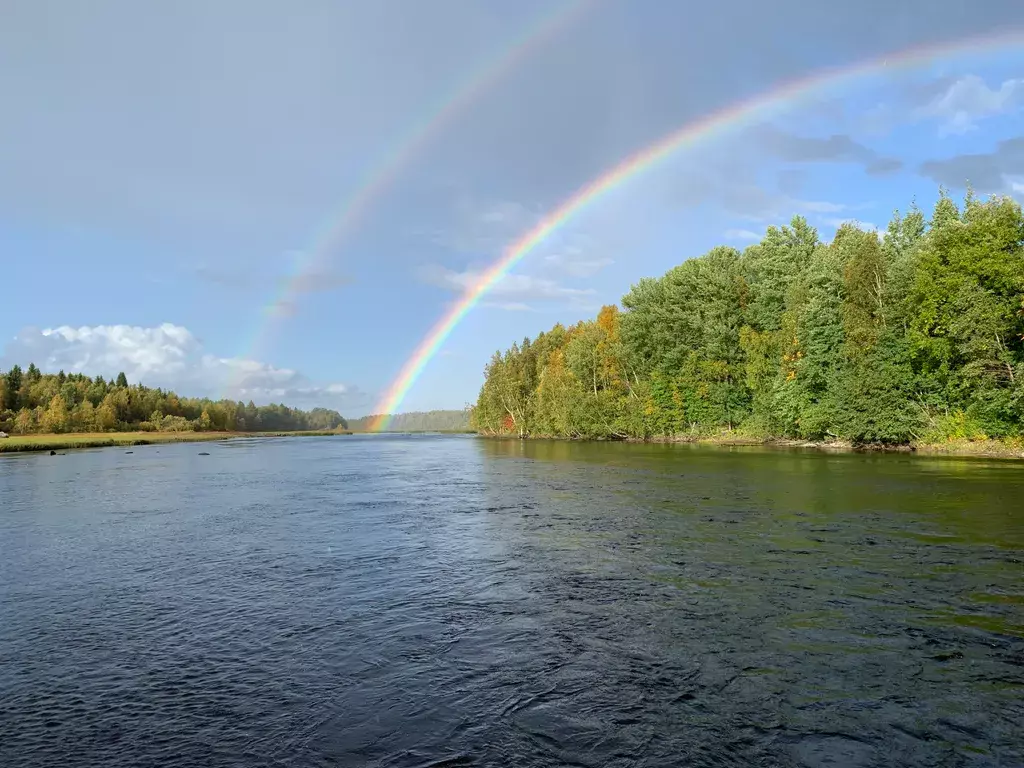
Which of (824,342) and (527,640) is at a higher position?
(824,342)

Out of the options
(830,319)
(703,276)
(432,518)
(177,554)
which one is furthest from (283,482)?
(703,276)

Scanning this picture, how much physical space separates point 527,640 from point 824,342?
6439cm

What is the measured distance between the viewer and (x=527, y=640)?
35.7 feet

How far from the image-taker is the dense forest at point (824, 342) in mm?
47469

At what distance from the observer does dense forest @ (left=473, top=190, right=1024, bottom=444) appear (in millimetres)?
47469

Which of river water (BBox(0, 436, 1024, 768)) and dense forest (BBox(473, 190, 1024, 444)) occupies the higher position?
dense forest (BBox(473, 190, 1024, 444))

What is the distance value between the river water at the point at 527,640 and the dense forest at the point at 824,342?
1212 inches

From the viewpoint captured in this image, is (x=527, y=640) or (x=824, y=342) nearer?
(x=527, y=640)

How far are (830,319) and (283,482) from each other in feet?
184

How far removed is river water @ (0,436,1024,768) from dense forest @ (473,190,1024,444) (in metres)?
30.8

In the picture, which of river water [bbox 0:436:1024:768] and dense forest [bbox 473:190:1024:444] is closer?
river water [bbox 0:436:1024:768]

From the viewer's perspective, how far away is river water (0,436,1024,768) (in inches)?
292

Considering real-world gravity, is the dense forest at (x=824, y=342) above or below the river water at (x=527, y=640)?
above

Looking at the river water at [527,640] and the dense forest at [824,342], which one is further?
the dense forest at [824,342]
